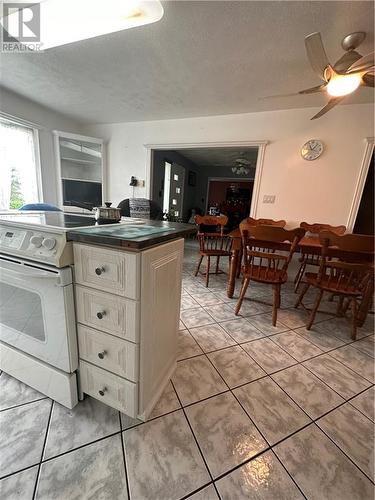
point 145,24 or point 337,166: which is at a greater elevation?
point 145,24

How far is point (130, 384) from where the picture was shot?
92 centimetres

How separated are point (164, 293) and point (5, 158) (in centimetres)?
347

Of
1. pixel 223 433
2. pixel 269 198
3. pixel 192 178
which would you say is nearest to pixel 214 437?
pixel 223 433

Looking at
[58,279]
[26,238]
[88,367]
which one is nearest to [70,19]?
[26,238]

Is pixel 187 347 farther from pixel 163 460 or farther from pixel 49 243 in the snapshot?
pixel 49 243

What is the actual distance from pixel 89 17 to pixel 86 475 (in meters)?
2.68

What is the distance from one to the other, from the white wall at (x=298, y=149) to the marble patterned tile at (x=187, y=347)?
229 centimetres

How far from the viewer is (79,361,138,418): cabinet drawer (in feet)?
3.07

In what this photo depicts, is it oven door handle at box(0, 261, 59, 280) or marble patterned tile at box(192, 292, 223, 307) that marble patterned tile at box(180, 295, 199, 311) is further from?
oven door handle at box(0, 261, 59, 280)

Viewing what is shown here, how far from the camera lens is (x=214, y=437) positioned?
950 millimetres

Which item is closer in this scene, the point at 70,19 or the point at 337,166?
the point at 70,19

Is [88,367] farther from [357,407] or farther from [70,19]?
[70,19]

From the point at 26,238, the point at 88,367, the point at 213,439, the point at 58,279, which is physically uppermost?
the point at 26,238

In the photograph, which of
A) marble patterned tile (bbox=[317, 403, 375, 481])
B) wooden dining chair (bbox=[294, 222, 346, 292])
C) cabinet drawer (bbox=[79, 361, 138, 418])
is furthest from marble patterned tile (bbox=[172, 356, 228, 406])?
wooden dining chair (bbox=[294, 222, 346, 292])
